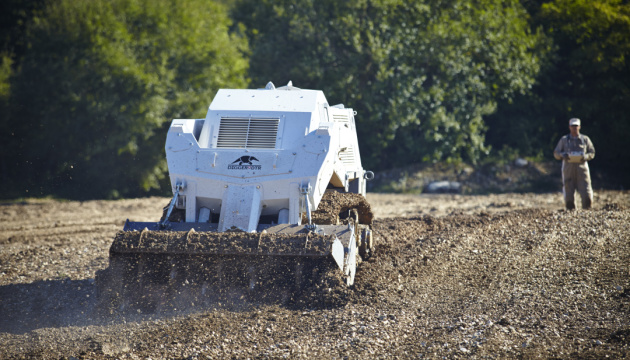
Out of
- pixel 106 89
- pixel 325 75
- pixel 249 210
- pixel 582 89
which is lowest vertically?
pixel 249 210

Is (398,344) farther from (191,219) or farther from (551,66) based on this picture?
(551,66)

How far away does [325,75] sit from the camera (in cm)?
2359

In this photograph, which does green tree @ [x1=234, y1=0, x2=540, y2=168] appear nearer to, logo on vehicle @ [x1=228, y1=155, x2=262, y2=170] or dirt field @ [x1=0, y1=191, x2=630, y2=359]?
dirt field @ [x1=0, y1=191, x2=630, y2=359]

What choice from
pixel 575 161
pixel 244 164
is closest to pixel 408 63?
pixel 575 161

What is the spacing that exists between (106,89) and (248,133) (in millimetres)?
13454

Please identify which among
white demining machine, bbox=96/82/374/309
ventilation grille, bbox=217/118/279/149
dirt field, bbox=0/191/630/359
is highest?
ventilation grille, bbox=217/118/279/149

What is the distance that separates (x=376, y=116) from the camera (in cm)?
2322

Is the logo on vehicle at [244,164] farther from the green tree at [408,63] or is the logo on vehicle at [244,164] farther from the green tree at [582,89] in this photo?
the green tree at [582,89]

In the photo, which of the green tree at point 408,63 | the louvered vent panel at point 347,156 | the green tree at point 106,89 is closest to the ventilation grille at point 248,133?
the louvered vent panel at point 347,156

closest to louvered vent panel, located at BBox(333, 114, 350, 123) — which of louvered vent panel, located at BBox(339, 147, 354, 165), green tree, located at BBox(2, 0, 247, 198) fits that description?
louvered vent panel, located at BBox(339, 147, 354, 165)

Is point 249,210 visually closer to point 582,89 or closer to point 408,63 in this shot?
point 408,63

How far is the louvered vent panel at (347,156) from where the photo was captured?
11.1 meters

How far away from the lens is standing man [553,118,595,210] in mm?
14414

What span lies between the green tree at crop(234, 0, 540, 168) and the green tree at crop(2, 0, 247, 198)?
9.84 feet
